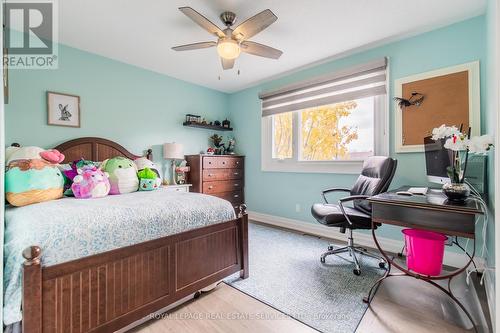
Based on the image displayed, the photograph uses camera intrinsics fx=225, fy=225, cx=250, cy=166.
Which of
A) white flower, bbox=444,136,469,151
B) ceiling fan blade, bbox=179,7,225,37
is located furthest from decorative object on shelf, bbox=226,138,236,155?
white flower, bbox=444,136,469,151

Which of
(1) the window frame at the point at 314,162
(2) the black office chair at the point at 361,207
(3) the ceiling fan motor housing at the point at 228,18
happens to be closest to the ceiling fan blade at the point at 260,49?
(3) the ceiling fan motor housing at the point at 228,18

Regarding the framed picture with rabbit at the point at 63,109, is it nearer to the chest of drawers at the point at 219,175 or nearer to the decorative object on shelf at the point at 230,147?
the chest of drawers at the point at 219,175

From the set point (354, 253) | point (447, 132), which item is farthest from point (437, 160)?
point (354, 253)

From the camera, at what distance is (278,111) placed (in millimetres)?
3762

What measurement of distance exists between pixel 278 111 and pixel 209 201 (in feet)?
7.79

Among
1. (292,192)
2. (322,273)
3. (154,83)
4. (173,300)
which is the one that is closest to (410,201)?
(322,273)

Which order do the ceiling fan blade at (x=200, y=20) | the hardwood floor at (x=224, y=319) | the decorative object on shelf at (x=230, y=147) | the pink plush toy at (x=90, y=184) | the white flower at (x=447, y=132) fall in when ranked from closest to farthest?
the hardwood floor at (x=224, y=319), the white flower at (x=447, y=132), the ceiling fan blade at (x=200, y=20), the pink plush toy at (x=90, y=184), the decorative object on shelf at (x=230, y=147)

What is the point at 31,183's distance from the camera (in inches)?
64.9

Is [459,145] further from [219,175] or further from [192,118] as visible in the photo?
[192,118]

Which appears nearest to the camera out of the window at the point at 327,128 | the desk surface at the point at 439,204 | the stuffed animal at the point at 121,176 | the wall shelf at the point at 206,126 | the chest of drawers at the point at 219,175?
the desk surface at the point at 439,204

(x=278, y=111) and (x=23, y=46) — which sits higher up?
(x=23, y=46)

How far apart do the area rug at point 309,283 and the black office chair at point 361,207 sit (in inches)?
5.2

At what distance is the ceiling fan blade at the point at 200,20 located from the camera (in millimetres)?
1723

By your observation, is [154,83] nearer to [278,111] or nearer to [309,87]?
[278,111]
